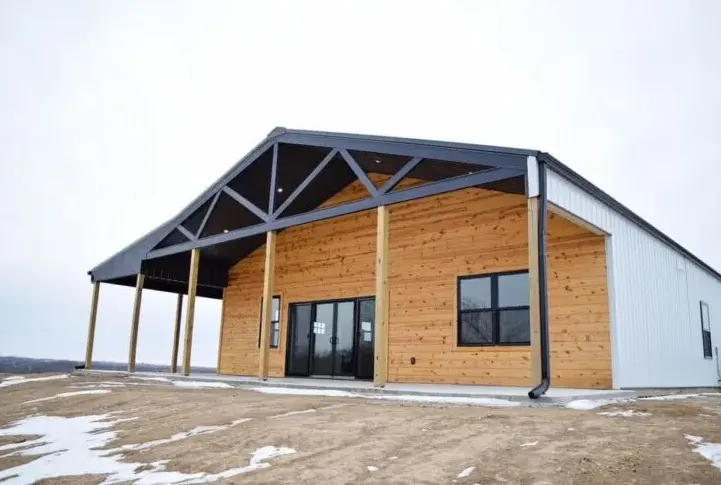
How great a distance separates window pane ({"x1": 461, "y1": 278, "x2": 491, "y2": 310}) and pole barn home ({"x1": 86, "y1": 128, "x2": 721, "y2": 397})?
1.2 inches

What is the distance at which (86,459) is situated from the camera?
441cm

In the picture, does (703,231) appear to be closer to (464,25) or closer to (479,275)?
(464,25)

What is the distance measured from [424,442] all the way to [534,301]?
312 centimetres

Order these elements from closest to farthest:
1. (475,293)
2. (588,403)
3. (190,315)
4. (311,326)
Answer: (588,403) → (475,293) → (190,315) → (311,326)

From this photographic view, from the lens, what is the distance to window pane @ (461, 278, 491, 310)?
10.0 meters

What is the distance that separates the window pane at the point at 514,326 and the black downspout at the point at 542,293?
2666mm

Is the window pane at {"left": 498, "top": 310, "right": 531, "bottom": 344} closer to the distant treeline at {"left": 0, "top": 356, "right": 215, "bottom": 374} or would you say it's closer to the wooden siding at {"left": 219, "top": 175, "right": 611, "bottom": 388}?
the wooden siding at {"left": 219, "top": 175, "right": 611, "bottom": 388}

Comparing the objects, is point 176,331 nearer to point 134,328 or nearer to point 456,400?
point 134,328

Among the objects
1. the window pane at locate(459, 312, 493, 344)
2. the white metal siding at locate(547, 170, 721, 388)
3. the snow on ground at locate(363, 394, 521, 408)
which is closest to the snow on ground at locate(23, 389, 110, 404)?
the snow on ground at locate(363, 394, 521, 408)

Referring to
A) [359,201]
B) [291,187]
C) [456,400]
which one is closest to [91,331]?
[291,187]

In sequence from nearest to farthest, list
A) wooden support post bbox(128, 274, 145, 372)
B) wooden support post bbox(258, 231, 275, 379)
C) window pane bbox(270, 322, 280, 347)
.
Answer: wooden support post bbox(258, 231, 275, 379) → wooden support post bbox(128, 274, 145, 372) → window pane bbox(270, 322, 280, 347)

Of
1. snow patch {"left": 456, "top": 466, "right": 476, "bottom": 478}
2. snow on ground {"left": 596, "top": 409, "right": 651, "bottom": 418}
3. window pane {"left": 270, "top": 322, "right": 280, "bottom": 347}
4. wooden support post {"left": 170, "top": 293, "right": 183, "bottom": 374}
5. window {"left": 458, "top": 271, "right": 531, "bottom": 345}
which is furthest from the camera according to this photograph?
wooden support post {"left": 170, "top": 293, "right": 183, "bottom": 374}

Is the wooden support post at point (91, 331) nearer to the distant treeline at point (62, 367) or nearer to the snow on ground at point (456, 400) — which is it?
the distant treeline at point (62, 367)

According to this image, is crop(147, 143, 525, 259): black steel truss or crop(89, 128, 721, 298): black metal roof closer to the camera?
crop(147, 143, 525, 259): black steel truss
